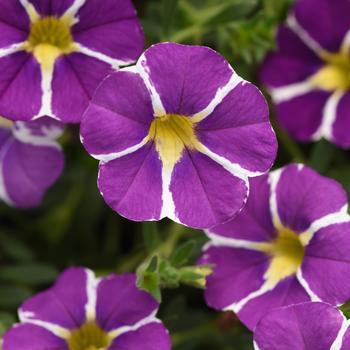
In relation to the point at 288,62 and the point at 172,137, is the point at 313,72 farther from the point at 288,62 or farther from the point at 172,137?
the point at 172,137

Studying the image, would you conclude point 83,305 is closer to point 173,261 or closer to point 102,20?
point 173,261

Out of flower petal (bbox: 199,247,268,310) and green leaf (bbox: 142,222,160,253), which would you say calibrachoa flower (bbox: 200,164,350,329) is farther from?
green leaf (bbox: 142,222,160,253)

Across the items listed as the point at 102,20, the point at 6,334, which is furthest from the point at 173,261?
the point at 102,20

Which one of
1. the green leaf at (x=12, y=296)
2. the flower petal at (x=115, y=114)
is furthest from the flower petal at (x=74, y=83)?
the green leaf at (x=12, y=296)

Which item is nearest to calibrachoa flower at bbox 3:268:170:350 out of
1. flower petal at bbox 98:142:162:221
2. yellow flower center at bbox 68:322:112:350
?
yellow flower center at bbox 68:322:112:350

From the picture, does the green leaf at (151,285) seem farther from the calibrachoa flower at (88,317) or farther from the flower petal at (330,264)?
the flower petal at (330,264)
